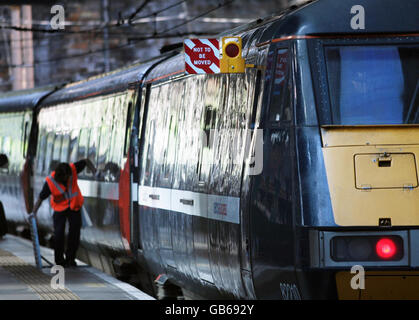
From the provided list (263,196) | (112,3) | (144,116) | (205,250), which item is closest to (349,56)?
(263,196)

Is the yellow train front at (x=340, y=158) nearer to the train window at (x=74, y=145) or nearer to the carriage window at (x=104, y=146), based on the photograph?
the carriage window at (x=104, y=146)

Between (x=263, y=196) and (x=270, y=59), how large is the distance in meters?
1.09

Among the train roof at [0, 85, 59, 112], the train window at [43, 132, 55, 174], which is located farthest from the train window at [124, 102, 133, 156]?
the train roof at [0, 85, 59, 112]

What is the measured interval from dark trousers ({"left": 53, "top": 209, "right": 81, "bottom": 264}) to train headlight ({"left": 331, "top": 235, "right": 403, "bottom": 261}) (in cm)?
803

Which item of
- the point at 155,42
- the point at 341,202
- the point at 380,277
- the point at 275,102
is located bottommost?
the point at 380,277

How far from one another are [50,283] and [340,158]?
232 inches

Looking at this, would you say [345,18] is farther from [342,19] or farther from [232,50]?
[232,50]

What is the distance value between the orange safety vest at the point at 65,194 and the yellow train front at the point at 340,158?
7279 mm

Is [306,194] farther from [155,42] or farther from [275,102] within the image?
[155,42]

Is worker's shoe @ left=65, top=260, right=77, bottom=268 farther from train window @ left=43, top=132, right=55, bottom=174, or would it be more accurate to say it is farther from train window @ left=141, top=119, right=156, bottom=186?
train window @ left=43, top=132, right=55, bottom=174

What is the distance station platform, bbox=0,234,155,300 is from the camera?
39.8 feet

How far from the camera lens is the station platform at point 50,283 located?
1212cm

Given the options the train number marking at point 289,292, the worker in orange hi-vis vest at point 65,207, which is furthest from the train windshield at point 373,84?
the worker in orange hi-vis vest at point 65,207

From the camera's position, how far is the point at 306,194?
848 centimetres
